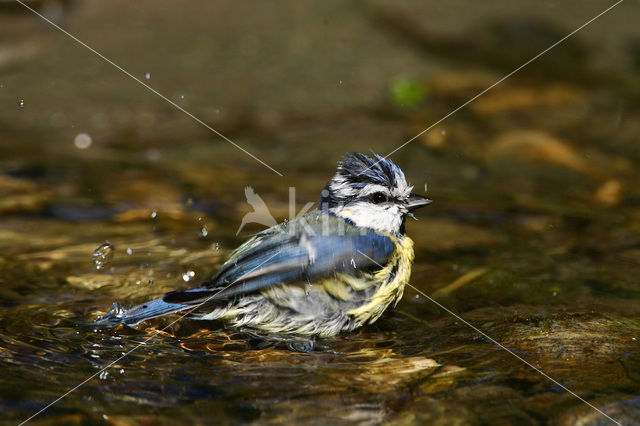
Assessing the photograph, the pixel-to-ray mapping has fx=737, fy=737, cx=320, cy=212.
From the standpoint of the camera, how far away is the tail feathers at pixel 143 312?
3230 millimetres

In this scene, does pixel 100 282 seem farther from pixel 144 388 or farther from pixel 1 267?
pixel 144 388

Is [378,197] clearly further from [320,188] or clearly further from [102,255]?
[102,255]

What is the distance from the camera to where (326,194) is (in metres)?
4.01

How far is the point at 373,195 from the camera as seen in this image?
12.7 feet

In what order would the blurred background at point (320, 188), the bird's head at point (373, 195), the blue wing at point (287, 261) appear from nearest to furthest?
1. the blurred background at point (320, 188)
2. the blue wing at point (287, 261)
3. the bird's head at point (373, 195)

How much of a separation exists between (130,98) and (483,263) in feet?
13.1

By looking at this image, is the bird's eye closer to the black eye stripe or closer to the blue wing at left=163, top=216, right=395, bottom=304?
the black eye stripe

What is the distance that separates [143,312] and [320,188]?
87.9 inches

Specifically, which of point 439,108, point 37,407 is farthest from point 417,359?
point 439,108

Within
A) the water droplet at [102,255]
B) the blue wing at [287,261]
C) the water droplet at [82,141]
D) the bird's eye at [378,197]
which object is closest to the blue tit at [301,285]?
the blue wing at [287,261]

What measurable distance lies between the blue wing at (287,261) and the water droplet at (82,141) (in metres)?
2.88

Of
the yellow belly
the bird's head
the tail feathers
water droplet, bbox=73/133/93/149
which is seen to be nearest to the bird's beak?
the bird's head

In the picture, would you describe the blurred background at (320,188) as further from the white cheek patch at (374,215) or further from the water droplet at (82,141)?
the white cheek patch at (374,215)

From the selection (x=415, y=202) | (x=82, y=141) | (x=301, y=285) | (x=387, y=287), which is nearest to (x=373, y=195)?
(x=415, y=202)
